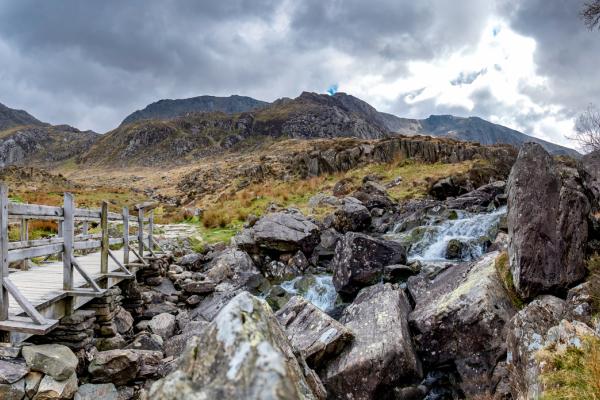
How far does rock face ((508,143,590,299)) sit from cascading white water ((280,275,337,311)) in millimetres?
6114

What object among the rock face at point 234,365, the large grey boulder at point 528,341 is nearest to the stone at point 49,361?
the rock face at point 234,365

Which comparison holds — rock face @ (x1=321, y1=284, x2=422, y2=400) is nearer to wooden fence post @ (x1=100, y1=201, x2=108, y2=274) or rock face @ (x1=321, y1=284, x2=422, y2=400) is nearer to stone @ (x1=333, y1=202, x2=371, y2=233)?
wooden fence post @ (x1=100, y1=201, x2=108, y2=274)

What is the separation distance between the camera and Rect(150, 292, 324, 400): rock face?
2320 mm

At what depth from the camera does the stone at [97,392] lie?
6.18 m

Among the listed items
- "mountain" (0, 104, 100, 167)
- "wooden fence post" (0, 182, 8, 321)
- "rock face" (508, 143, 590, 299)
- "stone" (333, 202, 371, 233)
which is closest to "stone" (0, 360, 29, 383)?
"wooden fence post" (0, 182, 8, 321)

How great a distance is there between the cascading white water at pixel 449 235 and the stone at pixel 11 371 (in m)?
12.2

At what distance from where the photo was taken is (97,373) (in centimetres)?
674

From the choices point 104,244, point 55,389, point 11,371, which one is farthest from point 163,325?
point 11,371

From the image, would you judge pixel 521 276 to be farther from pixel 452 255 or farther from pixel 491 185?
pixel 491 185

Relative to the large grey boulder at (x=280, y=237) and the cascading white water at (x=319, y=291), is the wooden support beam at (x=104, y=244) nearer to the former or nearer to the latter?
the cascading white water at (x=319, y=291)

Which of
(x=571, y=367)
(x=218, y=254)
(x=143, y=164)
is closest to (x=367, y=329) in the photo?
(x=571, y=367)

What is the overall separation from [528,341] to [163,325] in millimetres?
8652

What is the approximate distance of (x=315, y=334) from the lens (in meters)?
7.34

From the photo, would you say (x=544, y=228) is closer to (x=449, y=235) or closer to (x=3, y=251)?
(x=449, y=235)
